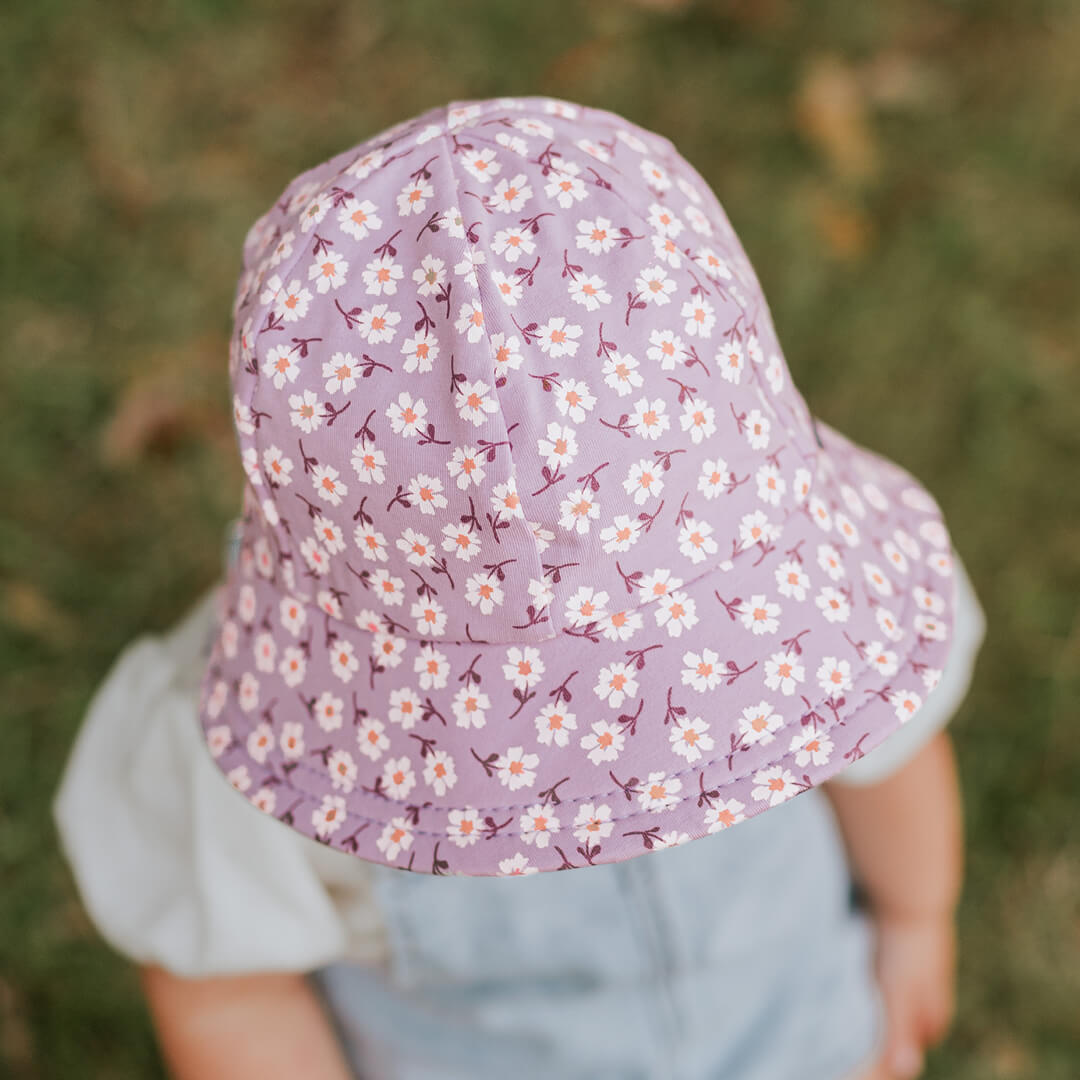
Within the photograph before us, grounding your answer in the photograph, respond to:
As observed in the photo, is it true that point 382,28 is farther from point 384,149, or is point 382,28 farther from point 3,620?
point 384,149

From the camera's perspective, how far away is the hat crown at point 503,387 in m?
0.66

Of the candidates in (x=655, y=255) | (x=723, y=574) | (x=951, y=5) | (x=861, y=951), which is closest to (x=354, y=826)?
(x=723, y=574)

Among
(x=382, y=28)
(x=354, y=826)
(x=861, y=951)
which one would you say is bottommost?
(x=861, y=951)

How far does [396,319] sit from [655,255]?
15cm

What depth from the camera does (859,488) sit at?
843 millimetres

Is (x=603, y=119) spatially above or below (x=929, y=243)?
above

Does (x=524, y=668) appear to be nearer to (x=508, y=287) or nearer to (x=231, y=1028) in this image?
(x=508, y=287)

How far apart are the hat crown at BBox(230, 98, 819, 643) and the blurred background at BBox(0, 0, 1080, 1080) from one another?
3.00 feet

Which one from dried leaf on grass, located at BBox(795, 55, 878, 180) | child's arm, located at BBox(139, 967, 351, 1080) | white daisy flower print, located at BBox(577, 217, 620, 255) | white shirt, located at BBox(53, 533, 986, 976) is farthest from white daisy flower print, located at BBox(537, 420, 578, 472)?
dried leaf on grass, located at BBox(795, 55, 878, 180)

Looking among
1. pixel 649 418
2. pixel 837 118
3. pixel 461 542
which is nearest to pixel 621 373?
pixel 649 418

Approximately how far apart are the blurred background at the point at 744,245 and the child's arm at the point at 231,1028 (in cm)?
43

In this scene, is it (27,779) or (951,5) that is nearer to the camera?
(27,779)

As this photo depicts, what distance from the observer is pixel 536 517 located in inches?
26.3

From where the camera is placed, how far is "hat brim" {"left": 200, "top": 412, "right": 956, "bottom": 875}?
2.30ft
